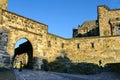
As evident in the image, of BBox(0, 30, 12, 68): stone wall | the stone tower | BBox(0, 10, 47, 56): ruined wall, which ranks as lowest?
BBox(0, 30, 12, 68): stone wall

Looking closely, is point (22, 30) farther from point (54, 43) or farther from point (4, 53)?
point (54, 43)

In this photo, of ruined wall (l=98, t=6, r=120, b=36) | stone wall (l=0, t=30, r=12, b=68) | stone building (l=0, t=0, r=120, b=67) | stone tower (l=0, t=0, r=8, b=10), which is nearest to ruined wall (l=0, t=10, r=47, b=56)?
stone building (l=0, t=0, r=120, b=67)

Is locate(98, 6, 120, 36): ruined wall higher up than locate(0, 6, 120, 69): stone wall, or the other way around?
locate(98, 6, 120, 36): ruined wall

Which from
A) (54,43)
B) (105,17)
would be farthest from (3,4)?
(105,17)

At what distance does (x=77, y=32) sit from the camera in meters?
45.1

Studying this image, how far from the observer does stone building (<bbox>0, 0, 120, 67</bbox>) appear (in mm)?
20719

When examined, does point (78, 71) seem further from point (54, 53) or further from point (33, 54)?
point (33, 54)

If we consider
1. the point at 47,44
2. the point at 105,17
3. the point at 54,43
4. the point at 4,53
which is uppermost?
the point at 105,17

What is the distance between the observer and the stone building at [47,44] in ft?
68.0

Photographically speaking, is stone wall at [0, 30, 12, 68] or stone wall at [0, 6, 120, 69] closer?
stone wall at [0, 30, 12, 68]

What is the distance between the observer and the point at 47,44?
2431cm

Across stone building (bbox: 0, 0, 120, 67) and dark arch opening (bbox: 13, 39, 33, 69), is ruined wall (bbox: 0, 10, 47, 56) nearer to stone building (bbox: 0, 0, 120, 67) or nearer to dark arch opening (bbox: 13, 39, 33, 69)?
stone building (bbox: 0, 0, 120, 67)

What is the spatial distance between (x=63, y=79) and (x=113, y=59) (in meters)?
11.2

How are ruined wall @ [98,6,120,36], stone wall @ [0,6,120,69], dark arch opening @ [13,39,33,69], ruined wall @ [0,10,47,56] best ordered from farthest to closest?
ruined wall @ [98,6,120,36]
dark arch opening @ [13,39,33,69]
stone wall @ [0,6,120,69]
ruined wall @ [0,10,47,56]
